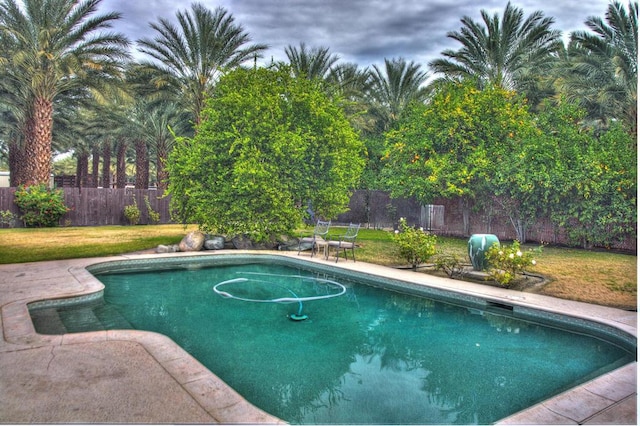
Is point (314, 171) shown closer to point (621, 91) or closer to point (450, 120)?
point (450, 120)

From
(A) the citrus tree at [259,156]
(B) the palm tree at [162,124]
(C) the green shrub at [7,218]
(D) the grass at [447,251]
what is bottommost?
(D) the grass at [447,251]

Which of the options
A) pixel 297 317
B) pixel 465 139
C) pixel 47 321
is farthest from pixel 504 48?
pixel 47 321

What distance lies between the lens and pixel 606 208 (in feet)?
39.0

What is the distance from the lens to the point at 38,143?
16.6m

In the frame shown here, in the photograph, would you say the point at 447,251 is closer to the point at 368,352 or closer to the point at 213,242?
the point at 213,242

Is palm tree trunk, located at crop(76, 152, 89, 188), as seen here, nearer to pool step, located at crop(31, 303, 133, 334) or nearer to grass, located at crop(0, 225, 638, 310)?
grass, located at crop(0, 225, 638, 310)

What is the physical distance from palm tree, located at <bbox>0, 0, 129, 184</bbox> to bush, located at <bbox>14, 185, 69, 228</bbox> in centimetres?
64

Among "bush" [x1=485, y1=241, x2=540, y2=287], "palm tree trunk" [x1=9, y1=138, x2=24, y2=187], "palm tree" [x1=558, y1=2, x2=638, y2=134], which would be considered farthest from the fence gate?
"palm tree trunk" [x1=9, y1=138, x2=24, y2=187]

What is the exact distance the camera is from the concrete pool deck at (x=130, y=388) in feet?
9.36

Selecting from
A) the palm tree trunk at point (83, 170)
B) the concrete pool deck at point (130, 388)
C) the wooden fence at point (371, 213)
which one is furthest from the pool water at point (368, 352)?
the palm tree trunk at point (83, 170)

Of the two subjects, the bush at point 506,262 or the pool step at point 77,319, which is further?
the bush at point 506,262

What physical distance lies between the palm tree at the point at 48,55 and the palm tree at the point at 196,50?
5.44ft

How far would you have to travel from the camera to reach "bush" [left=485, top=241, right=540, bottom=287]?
288 inches

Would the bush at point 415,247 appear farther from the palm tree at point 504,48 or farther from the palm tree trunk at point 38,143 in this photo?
the palm tree trunk at point 38,143
